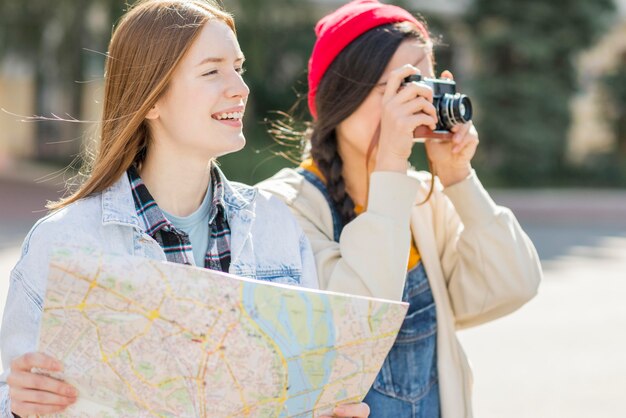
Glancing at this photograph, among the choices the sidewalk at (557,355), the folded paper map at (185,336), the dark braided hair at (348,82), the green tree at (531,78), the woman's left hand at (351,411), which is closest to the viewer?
the folded paper map at (185,336)

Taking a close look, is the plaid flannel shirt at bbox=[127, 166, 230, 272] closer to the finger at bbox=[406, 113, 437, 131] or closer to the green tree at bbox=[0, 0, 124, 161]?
the finger at bbox=[406, 113, 437, 131]

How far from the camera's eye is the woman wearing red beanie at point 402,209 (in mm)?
2066

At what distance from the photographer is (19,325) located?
5.25 ft

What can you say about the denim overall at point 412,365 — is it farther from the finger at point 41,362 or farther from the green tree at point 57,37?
the green tree at point 57,37

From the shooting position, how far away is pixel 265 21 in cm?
1529

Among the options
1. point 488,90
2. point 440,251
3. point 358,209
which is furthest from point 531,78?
point 358,209

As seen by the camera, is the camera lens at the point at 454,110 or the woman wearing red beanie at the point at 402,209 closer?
the woman wearing red beanie at the point at 402,209

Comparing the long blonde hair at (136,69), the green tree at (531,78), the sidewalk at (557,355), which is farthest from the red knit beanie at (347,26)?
the green tree at (531,78)

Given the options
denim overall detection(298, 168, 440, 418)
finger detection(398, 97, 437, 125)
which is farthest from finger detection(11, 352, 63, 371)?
finger detection(398, 97, 437, 125)

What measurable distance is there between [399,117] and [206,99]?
0.55 metres

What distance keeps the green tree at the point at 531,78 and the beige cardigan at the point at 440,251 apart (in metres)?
14.6

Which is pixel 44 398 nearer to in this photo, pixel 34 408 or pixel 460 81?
pixel 34 408

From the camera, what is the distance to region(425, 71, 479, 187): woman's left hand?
2.28 metres

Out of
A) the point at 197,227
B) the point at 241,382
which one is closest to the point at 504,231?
the point at 197,227
